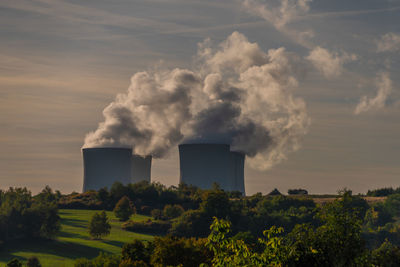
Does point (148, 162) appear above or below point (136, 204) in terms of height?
above

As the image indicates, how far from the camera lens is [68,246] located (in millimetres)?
67625

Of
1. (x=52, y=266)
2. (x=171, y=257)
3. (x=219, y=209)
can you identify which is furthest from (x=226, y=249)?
(x=219, y=209)

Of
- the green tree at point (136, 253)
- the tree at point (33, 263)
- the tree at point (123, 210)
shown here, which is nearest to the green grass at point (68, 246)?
the tree at point (33, 263)

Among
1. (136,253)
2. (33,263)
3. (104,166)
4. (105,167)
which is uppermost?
(104,166)

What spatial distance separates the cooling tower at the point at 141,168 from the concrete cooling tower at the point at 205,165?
12.8 metres

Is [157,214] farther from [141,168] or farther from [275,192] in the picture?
[275,192]

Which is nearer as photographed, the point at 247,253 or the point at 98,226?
the point at 247,253

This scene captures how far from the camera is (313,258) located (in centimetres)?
1612

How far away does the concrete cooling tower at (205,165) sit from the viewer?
8862 cm

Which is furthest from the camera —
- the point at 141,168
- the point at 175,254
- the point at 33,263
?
the point at 141,168

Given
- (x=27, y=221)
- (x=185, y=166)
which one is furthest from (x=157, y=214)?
(x=27, y=221)

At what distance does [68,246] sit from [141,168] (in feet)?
121

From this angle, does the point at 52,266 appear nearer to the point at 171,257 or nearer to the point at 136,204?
the point at 171,257

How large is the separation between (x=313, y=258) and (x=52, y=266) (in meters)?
45.8
